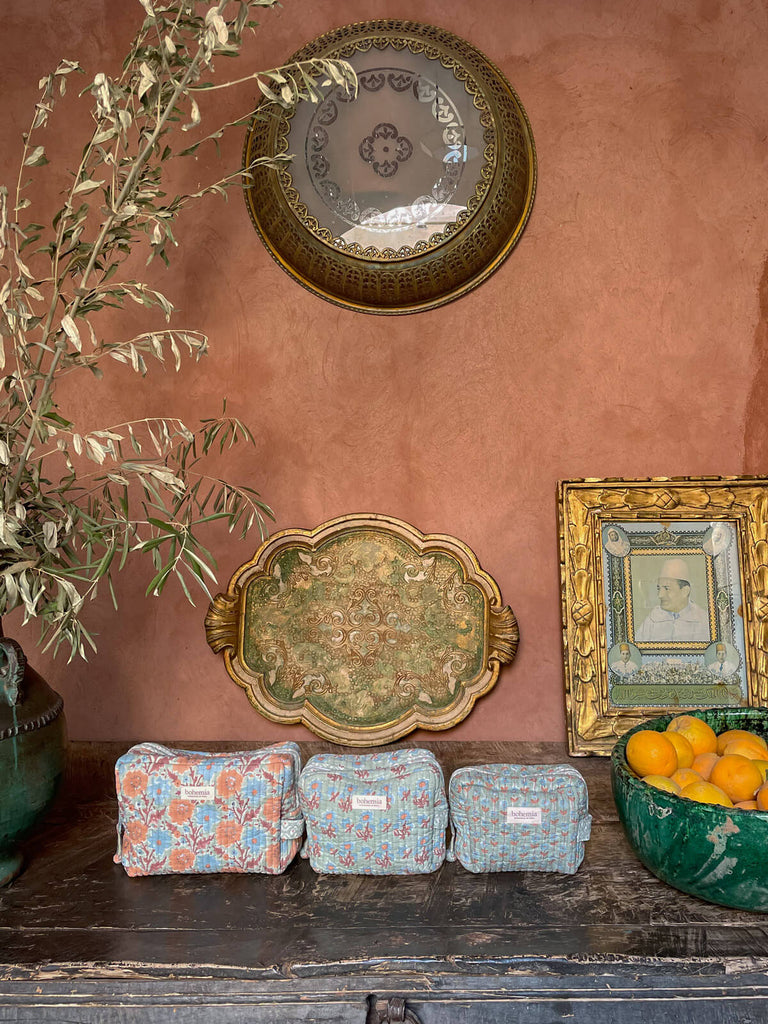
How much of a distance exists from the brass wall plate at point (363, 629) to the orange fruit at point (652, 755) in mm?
374

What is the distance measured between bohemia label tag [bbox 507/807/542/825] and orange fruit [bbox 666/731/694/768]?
0.21 m

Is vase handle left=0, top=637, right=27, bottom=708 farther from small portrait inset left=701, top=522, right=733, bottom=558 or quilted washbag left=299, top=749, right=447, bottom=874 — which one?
small portrait inset left=701, top=522, right=733, bottom=558

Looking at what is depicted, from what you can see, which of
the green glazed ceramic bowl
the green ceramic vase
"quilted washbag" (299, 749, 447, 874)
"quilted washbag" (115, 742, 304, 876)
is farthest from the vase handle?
the green glazed ceramic bowl

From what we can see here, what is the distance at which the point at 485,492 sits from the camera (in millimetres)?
1524

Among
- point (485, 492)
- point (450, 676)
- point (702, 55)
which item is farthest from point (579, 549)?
point (702, 55)

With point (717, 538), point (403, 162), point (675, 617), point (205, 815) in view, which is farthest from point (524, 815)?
point (403, 162)

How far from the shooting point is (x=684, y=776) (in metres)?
1.05

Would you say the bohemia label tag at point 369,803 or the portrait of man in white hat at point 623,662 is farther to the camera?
the portrait of man in white hat at point 623,662

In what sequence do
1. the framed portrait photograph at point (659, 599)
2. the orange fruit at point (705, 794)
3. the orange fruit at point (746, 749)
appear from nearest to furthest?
the orange fruit at point (705, 794) → the orange fruit at point (746, 749) → the framed portrait photograph at point (659, 599)

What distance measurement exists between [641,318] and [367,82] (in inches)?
26.9

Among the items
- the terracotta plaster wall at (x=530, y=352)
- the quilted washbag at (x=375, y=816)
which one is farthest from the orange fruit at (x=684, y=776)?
the terracotta plaster wall at (x=530, y=352)

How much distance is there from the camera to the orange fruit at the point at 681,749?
1.10 meters

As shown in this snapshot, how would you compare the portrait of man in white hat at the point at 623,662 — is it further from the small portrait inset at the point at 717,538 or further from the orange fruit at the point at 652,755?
the orange fruit at the point at 652,755

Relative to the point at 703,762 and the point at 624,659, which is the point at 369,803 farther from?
the point at 624,659
